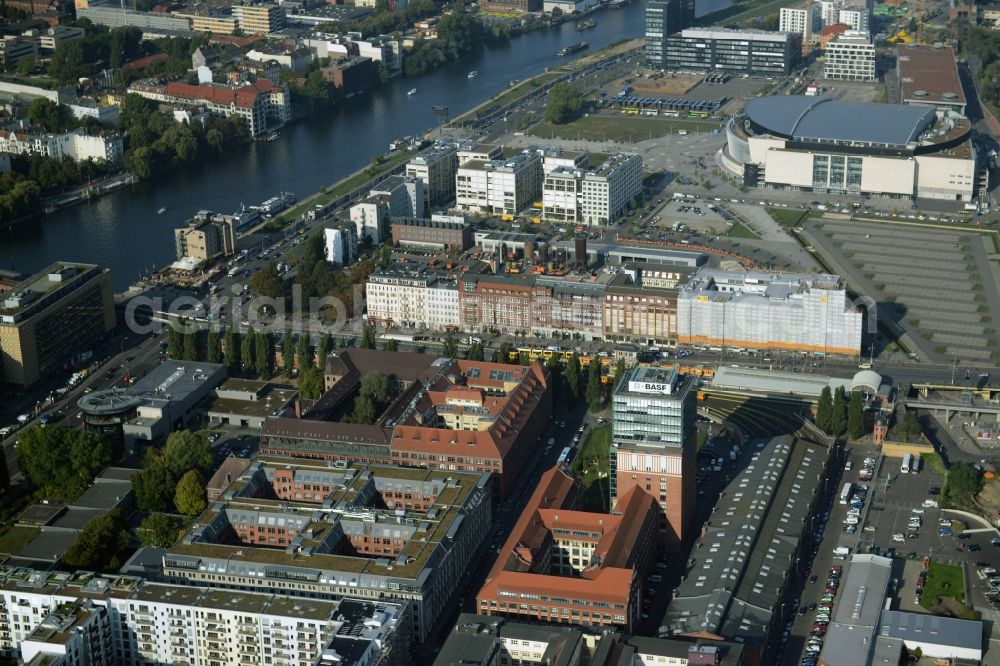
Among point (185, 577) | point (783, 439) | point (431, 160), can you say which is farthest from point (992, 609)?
point (431, 160)

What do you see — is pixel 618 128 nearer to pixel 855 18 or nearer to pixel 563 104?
pixel 563 104

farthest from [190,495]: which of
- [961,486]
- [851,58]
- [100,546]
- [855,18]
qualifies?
[855,18]

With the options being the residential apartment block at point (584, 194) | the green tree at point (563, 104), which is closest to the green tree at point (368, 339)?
the residential apartment block at point (584, 194)

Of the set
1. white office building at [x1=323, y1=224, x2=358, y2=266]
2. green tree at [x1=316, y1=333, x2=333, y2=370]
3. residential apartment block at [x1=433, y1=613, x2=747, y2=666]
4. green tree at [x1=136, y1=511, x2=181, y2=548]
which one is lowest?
green tree at [x1=136, y1=511, x2=181, y2=548]

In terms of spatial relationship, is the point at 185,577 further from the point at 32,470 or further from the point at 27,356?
the point at 27,356

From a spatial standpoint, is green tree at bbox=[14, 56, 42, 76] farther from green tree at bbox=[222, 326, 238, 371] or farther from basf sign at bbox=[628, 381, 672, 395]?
basf sign at bbox=[628, 381, 672, 395]

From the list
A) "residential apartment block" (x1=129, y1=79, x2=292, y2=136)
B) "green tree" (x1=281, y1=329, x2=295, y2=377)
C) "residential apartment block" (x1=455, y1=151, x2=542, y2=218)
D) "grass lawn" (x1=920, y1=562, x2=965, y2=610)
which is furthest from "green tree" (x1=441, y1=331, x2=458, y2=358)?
"residential apartment block" (x1=129, y1=79, x2=292, y2=136)
